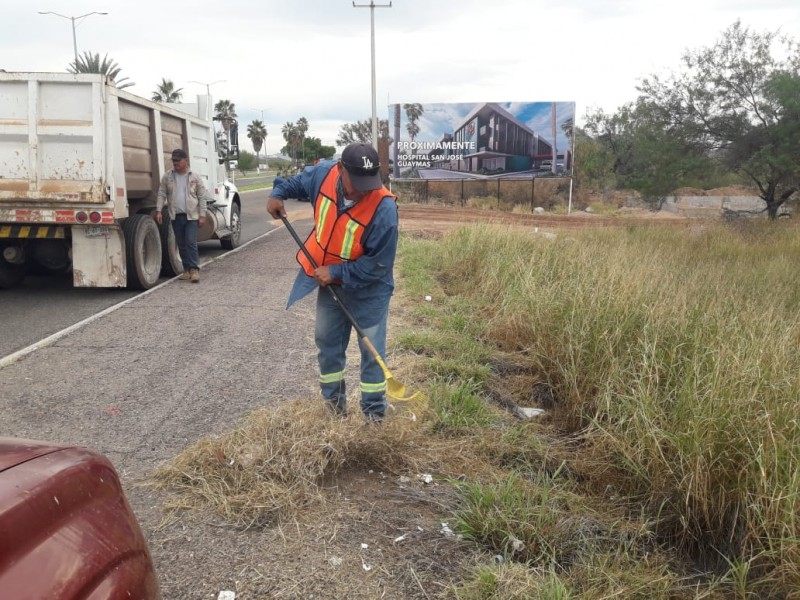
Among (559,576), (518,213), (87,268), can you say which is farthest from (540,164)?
(559,576)

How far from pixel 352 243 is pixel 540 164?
93.0 feet

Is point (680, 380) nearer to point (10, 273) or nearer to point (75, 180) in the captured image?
point (75, 180)

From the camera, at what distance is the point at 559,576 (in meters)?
2.87

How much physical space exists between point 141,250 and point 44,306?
51.5 inches

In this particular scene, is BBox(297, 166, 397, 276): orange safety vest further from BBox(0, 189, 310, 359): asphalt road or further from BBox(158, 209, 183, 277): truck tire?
BBox(158, 209, 183, 277): truck tire

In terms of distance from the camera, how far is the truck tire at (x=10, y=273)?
8.77 metres

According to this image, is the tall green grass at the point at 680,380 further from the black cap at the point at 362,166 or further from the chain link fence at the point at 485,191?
the chain link fence at the point at 485,191

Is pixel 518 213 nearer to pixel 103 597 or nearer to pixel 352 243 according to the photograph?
pixel 352 243

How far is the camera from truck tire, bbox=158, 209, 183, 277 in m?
9.80

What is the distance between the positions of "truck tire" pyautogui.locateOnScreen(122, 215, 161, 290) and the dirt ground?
18.4 feet

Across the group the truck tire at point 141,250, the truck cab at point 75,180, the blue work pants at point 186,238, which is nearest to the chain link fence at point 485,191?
the blue work pants at point 186,238

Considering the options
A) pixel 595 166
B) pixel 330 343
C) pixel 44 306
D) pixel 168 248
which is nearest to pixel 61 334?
pixel 44 306

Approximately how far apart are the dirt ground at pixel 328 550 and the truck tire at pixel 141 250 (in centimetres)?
560

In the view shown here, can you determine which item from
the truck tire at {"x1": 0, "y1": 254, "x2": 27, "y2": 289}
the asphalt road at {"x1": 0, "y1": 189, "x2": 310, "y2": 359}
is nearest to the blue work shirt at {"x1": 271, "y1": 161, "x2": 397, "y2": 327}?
the asphalt road at {"x1": 0, "y1": 189, "x2": 310, "y2": 359}
